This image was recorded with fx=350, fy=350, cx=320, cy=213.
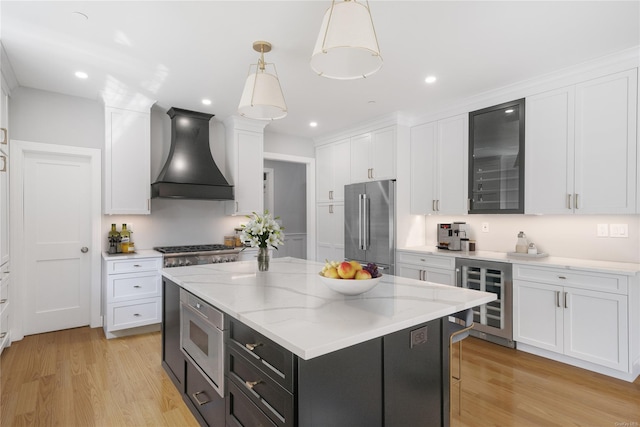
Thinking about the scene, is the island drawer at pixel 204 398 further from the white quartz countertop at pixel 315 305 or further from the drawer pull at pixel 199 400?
the white quartz countertop at pixel 315 305

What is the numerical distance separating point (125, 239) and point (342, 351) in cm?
355

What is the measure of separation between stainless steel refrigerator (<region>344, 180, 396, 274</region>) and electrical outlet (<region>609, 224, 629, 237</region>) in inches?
82.9

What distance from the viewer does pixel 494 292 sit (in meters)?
3.49

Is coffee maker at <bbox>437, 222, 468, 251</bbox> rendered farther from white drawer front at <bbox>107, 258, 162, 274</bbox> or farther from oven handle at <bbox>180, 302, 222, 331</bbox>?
white drawer front at <bbox>107, 258, 162, 274</bbox>

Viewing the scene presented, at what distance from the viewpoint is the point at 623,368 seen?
2.67 metres

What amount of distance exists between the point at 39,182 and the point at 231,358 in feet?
11.4

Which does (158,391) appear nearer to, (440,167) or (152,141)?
(152,141)

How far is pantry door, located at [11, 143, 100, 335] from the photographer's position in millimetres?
3715

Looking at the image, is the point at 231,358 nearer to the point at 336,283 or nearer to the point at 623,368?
the point at 336,283

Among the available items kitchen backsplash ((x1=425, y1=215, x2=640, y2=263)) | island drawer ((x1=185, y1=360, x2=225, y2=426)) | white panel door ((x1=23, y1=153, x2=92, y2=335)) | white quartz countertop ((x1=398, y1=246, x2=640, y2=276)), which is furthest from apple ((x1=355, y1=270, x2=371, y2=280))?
white panel door ((x1=23, y1=153, x2=92, y2=335))

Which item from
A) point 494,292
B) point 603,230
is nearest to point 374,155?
point 494,292

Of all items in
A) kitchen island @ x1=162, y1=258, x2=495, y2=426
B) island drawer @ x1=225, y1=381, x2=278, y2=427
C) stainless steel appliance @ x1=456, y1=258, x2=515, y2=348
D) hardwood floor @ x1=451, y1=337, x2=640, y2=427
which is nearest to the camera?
kitchen island @ x1=162, y1=258, x2=495, y2=426

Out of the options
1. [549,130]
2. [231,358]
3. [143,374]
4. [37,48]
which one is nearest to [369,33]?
[231,358]

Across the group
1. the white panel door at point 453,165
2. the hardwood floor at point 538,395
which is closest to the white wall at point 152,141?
the white panel door at point 453,165
